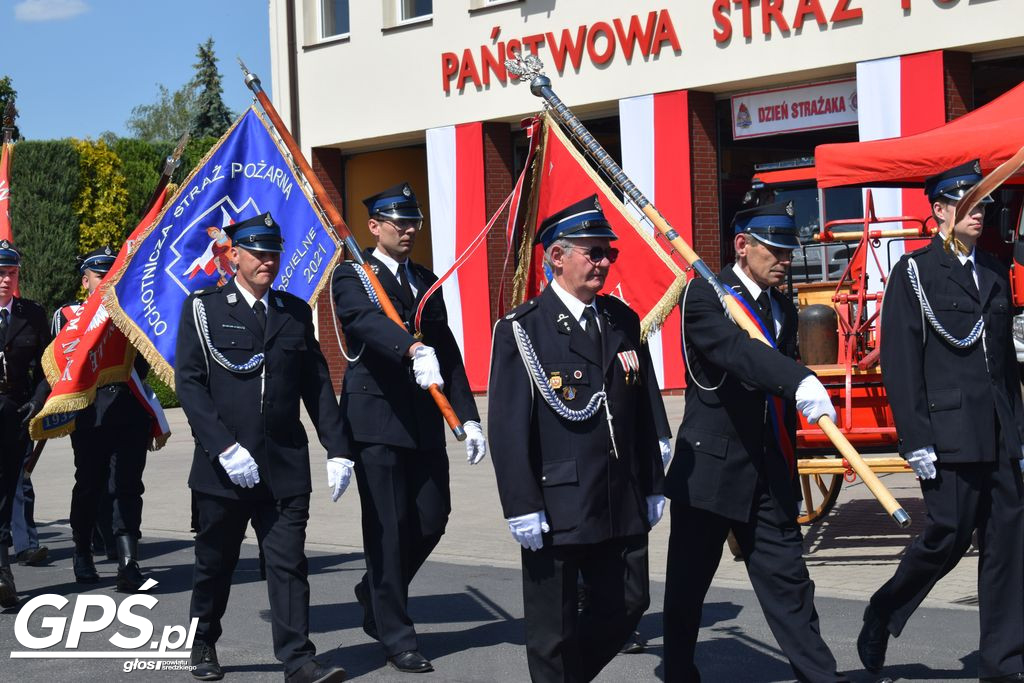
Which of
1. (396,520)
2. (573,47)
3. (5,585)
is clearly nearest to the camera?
(396,520)

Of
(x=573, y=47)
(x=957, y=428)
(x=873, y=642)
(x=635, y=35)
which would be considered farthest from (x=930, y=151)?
(x=573, y=47)

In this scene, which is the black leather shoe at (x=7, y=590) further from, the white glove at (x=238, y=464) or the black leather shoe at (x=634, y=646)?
the black leather shoe at (x=634, y=646)

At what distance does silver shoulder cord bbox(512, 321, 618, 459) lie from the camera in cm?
521

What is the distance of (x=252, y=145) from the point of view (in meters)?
8.48

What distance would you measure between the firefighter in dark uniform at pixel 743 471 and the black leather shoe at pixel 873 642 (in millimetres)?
757

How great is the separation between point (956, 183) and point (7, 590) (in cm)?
545

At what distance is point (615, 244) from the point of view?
24.6 ft

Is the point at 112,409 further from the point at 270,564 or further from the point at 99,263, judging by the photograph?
the point at 270,564

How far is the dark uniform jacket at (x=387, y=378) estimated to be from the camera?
690cm

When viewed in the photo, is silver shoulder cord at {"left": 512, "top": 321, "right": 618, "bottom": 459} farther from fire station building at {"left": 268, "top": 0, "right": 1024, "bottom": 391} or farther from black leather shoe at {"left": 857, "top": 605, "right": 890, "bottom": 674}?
fire station building at {"left": 268, "top": 0, "right": 1024, "bottom": 391}

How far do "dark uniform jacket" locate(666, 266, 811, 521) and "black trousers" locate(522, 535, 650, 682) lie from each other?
1.12 feet

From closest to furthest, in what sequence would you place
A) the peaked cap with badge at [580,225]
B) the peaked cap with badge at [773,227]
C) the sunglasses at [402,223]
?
the peaked cap with badge at [580,225], the peaked cap with badge at [773,227], the sunglasses at [402,223]

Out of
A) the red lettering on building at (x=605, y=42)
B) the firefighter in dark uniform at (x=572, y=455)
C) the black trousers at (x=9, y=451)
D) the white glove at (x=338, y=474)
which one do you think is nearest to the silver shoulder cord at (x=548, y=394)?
the firefighter in dark uniform at (x=572, y=455)

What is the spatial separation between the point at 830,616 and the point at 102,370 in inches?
178
